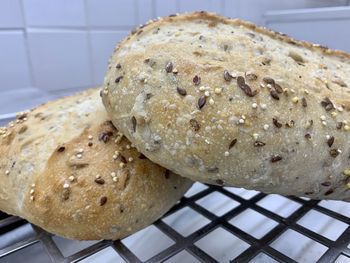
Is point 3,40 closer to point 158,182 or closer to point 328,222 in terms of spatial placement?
point 158,182

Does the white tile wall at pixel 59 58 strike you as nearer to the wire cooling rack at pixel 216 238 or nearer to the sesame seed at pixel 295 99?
the wire cooling rack at pixel 216 238

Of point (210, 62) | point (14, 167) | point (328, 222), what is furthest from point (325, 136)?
point (14, 167)

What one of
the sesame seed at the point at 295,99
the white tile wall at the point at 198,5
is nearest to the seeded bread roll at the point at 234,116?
the sesame seed at the point at 295,99

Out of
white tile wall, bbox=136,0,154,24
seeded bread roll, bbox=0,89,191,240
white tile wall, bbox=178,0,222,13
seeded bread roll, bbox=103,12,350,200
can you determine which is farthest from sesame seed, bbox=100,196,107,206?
white tile wall, bbox=178,0,222,13

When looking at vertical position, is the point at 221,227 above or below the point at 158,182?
below

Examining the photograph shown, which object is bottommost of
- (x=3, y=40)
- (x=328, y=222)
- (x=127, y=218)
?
(x=328, y=222)

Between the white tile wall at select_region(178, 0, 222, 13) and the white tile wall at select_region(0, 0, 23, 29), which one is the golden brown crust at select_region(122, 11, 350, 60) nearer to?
the white tile wall at select_region(0, 0, 23, 29)
